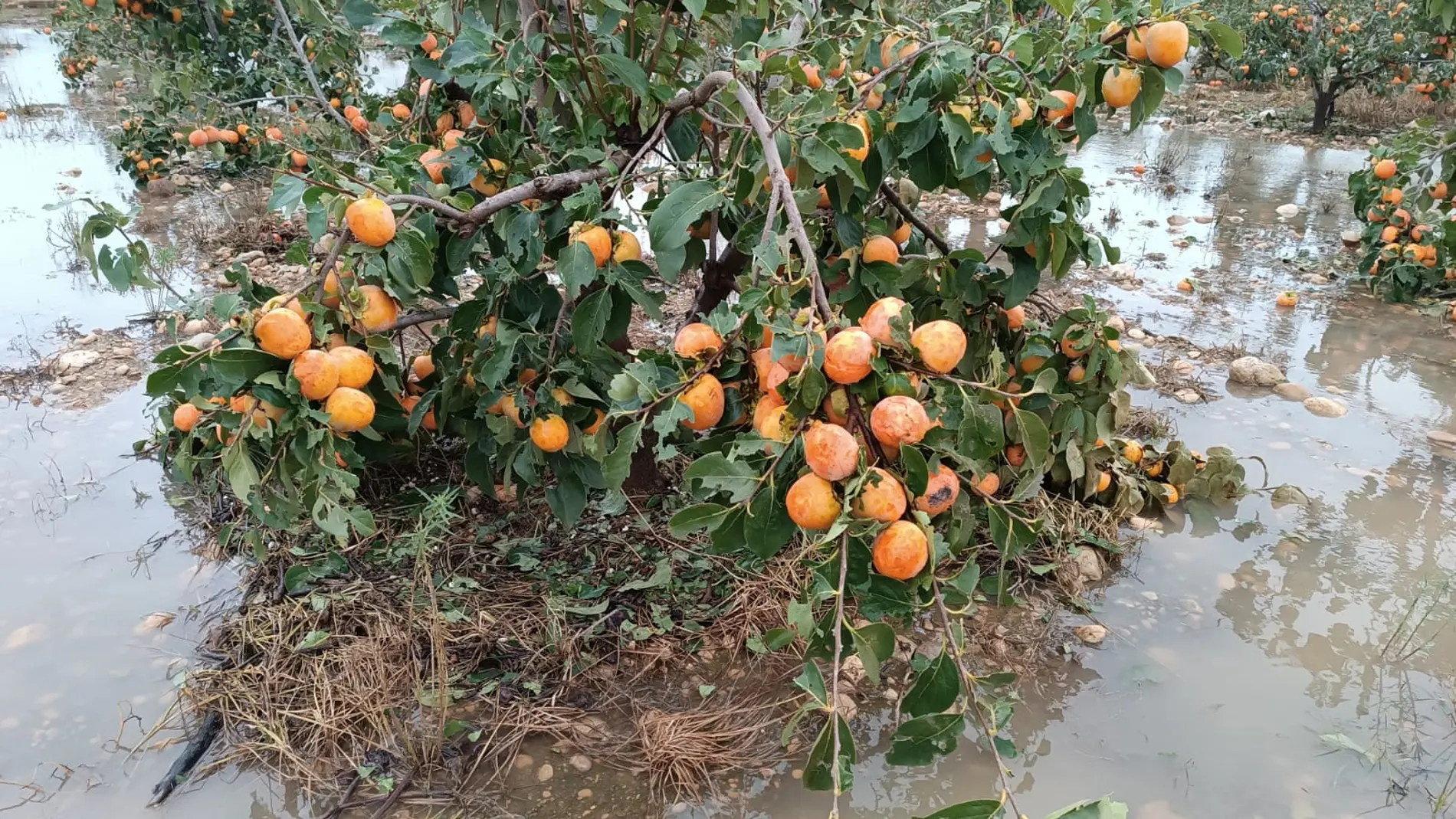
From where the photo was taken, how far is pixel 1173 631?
2.50 m

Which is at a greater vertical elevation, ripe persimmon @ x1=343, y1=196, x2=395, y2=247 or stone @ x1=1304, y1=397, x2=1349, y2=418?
ripe persimmon @ x1=343, y1=196, x2=395, y2=247

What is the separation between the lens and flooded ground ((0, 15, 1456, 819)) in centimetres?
201

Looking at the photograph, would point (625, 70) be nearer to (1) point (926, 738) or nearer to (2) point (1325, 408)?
(1) point (926, 738)

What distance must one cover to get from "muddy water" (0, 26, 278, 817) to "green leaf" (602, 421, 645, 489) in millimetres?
1194

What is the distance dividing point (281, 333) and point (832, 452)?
3.18 ft

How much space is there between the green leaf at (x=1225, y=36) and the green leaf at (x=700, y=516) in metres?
1.21

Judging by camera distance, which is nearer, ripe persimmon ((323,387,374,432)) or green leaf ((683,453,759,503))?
green leaf ((683,453,759,503))

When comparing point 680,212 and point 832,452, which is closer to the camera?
point 832,452

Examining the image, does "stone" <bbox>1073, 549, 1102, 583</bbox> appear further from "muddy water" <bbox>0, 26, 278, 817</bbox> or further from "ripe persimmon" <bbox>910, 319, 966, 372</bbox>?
"muddy water" <bbox>0, 26, 278, 817</bbox>

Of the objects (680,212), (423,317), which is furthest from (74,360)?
(680,212)

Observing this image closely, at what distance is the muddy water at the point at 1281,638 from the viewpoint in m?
2.04

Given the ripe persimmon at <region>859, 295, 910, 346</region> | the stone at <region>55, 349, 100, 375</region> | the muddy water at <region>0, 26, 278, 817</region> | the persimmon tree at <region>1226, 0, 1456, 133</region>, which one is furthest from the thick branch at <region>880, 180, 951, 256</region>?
the persimmon tree at <region>1226, 0, 1456, 133</region>

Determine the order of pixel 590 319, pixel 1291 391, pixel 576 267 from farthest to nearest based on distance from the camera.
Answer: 1. pixel 1291 391
2. pixel 590 319
3. pixel 576 267

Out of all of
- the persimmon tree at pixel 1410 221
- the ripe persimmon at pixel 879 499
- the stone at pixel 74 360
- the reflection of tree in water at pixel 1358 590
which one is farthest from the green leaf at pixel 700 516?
the persimmon tree at pixel 1410 221
